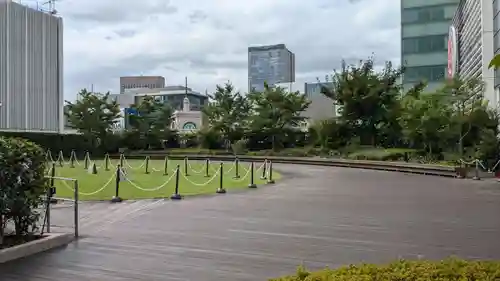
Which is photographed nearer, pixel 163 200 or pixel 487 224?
pixel 487 224

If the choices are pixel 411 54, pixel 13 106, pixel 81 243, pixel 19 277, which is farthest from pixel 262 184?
pixel 411 54

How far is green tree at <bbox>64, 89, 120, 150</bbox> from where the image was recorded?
43594 mm

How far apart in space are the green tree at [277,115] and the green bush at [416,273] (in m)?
36.4

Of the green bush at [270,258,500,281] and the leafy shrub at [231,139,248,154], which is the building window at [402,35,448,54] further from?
the green bush at [270,258,500,281]

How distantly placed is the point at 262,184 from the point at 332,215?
7895 millimetres

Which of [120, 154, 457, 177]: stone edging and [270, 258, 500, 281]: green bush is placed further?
[120, 154, 457, 177]: stone edging

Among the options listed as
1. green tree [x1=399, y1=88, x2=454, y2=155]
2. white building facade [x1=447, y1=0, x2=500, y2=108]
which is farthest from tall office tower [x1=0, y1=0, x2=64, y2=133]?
white building facade [x1=447, y1=0, x2=500, y2=108]

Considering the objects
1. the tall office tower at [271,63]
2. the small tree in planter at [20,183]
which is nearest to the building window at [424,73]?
the tall office tower at [271,63]

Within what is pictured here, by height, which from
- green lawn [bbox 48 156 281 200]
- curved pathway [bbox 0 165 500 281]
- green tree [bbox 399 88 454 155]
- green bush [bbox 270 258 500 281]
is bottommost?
curved pathway [bbox 0 165 500 281]

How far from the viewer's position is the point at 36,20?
3928 cm

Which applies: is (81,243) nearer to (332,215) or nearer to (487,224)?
(332,215)

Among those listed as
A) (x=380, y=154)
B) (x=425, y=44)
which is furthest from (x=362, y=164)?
(x=425, y=44)

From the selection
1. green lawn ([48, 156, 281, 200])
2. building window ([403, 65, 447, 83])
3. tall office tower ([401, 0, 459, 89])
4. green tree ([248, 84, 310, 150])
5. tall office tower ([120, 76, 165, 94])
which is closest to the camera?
green lawn ([48, 156, 281, 200])

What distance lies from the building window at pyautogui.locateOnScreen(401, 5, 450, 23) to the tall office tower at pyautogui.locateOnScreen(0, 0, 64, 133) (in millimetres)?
34291
